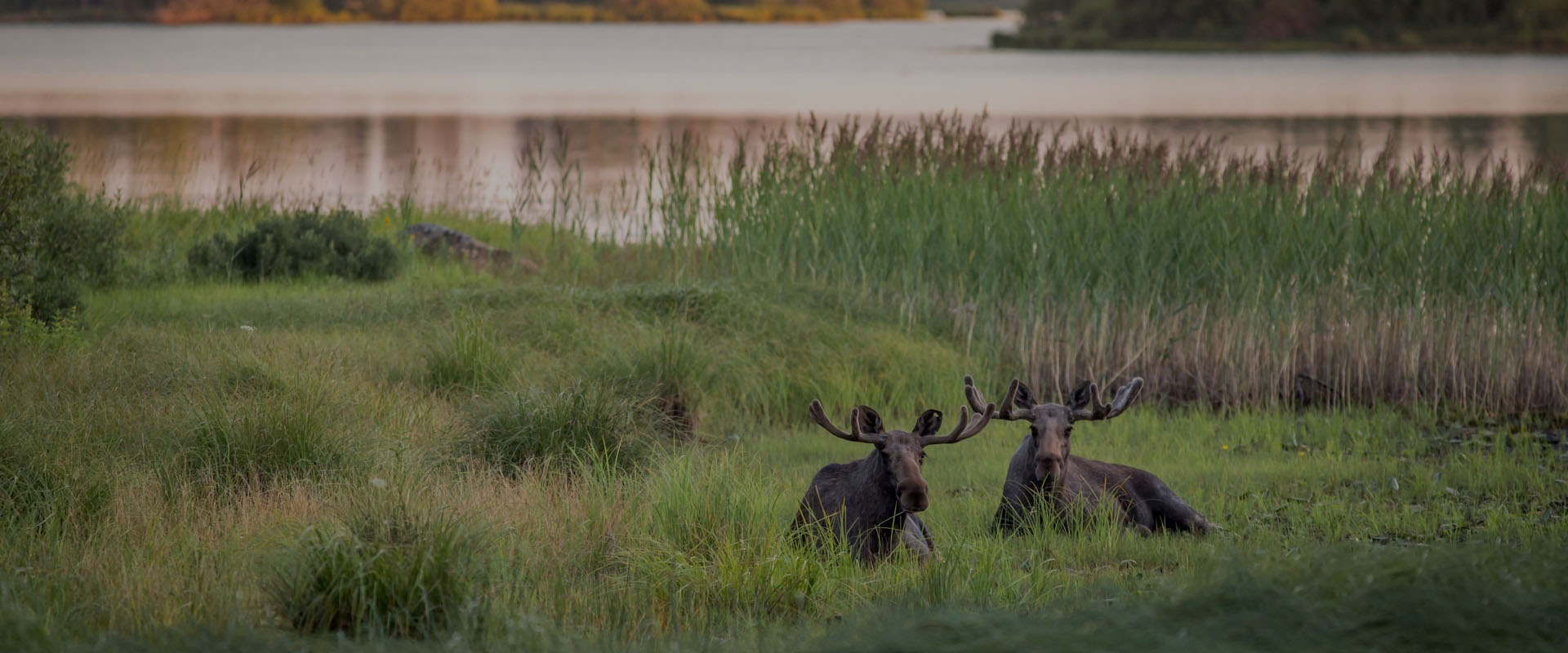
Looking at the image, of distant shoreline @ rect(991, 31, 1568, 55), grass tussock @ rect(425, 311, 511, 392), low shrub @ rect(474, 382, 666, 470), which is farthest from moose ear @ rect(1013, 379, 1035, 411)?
distant shoreline @ rect(991, 31, 1568, 55)

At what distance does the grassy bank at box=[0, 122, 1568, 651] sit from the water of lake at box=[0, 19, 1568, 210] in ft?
6.27

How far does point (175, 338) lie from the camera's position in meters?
10.6

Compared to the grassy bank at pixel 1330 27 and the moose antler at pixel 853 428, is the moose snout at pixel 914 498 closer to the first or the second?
the moose antler at pixel 853 428

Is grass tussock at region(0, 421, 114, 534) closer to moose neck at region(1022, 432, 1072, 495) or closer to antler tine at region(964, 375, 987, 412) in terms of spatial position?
antler tine at region(964, 375, 987, 412)

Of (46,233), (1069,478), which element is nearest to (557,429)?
(1069,478)

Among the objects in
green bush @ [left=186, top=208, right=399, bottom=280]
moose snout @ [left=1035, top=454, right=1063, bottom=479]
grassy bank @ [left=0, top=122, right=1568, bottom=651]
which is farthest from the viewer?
green bush @ [left=186, top=208, right=399, bottom=280]

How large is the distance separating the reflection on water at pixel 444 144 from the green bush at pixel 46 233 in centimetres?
632

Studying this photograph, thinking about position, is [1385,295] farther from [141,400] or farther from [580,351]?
[141,400]

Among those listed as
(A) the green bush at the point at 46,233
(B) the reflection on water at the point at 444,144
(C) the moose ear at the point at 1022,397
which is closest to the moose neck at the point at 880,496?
(C) the moose ear at the point at 1022,397

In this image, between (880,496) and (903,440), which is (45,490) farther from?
(903,440)

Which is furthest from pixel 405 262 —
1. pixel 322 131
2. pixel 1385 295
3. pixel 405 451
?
pixel 322 131

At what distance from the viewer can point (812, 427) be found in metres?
10.9

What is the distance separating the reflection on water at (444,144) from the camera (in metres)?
24.4

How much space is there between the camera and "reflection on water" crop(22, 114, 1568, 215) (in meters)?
24.4
